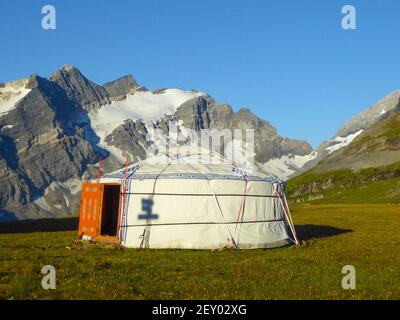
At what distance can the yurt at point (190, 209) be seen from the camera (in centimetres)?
2086

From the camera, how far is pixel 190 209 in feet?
68.8

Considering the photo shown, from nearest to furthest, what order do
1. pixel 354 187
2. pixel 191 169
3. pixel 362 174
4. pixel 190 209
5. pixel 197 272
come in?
pixel 197 272 < pixel 190 209 < pixel 191 169 < pixel 354 187 < pixel 362 174

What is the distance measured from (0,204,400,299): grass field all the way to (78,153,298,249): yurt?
988mm

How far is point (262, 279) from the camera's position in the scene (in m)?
13.9

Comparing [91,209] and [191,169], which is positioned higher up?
[191,169]

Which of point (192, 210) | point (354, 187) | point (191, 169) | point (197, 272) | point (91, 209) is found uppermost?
point (354, 187)

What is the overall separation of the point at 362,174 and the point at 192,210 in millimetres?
107425

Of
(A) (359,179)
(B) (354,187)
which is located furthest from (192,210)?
(A) (359,179)

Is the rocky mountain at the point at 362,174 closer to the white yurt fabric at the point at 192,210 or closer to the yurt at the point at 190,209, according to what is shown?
the yurt at the point at 190,209

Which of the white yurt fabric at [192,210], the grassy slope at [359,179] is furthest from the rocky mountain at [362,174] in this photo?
the white yurt fabric at [192,210]

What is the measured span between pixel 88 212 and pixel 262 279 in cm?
1106

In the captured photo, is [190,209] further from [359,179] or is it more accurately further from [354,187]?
[359,179]

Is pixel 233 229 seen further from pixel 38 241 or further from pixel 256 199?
pixel 38 241
